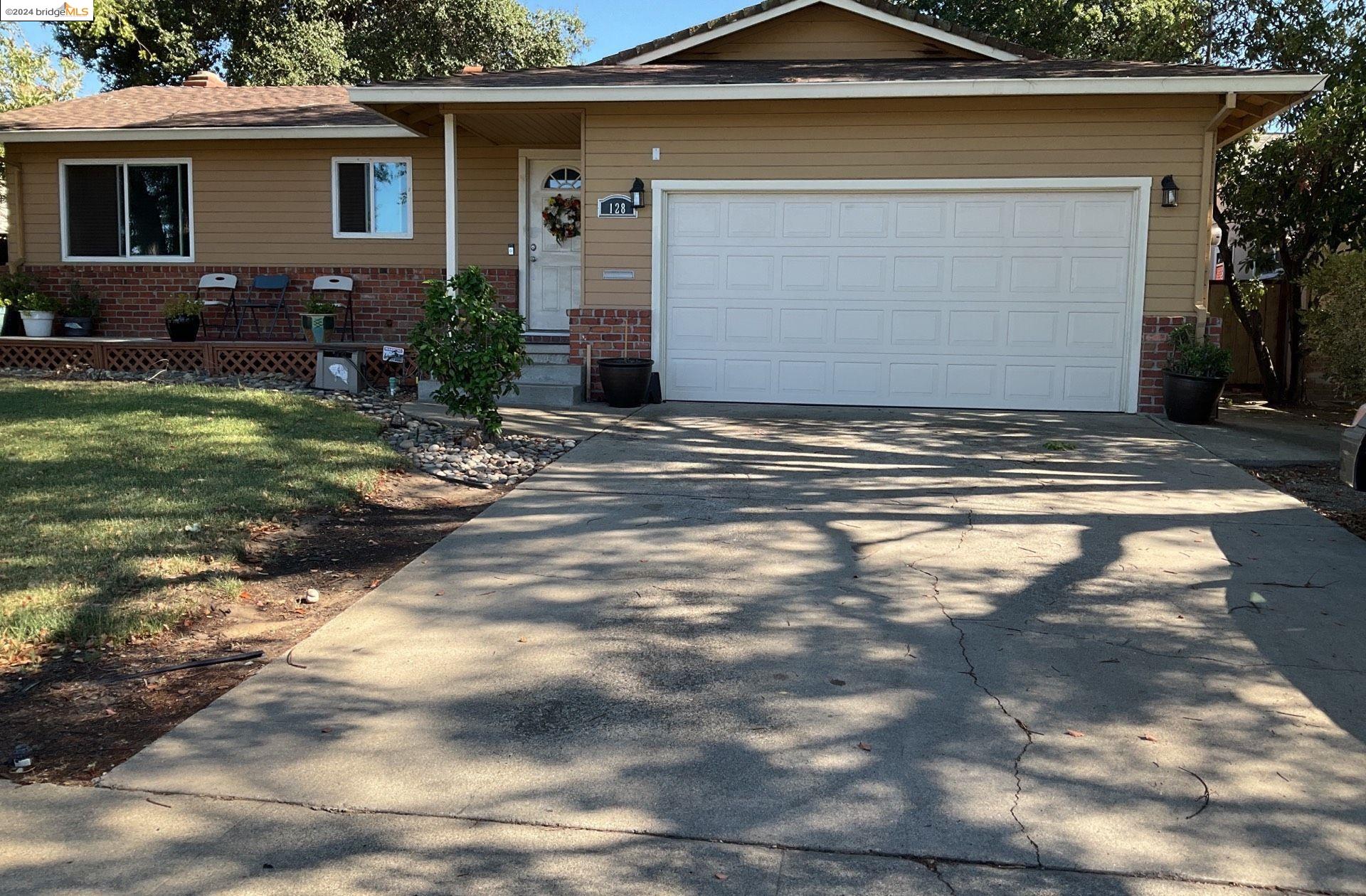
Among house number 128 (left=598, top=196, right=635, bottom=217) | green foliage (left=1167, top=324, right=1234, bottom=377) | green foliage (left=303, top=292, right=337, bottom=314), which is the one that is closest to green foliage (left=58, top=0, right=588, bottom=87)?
green foliage (left=303, top=292, right=337, bottom=314)

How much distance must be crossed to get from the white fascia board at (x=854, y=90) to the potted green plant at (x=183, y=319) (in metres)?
4.08

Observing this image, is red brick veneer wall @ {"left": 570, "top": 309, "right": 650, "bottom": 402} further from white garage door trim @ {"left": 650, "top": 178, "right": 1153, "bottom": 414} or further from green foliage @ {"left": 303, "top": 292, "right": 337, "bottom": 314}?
green foliage @ {"left": 303, "top": 292, "right": 337, "bottom": 314}

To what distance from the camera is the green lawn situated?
15.8 ft

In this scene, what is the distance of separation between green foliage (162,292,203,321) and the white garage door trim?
609 centimetres

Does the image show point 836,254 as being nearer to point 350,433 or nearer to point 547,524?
point 350,433

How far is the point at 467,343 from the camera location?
8617 millimetres

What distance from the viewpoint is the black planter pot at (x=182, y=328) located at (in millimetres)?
13578

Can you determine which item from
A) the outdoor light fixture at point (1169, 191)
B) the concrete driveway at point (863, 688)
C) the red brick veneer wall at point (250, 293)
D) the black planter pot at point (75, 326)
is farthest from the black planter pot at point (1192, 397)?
the black planter pot at point (75, 326)

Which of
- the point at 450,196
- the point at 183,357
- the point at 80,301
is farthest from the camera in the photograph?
the point at 80,301

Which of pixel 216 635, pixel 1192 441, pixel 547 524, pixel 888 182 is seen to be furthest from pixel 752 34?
pixel 216 635

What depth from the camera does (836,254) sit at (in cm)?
1145

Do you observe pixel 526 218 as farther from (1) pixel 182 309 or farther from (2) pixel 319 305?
(1) pixel 182 309

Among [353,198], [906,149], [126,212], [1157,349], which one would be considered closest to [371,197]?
[353,198]

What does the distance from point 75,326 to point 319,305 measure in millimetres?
3357
